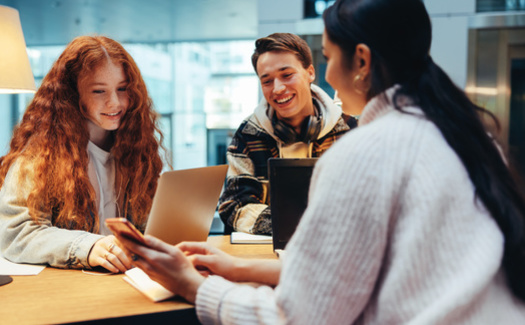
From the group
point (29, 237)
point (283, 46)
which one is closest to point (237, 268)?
point (29, 237)

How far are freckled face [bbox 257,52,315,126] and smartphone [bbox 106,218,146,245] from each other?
136 centimetres

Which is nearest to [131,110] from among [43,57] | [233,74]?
[233,74]

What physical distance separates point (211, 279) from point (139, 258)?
182 mm

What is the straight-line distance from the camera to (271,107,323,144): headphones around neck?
222cm

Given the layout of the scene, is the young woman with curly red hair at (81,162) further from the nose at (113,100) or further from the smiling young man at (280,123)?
the smiling young man at (280,123)

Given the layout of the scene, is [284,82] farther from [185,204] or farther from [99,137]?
[185,204]

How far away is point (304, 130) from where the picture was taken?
230 cm

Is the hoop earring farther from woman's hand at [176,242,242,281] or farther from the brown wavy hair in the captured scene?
the brown wavy hair

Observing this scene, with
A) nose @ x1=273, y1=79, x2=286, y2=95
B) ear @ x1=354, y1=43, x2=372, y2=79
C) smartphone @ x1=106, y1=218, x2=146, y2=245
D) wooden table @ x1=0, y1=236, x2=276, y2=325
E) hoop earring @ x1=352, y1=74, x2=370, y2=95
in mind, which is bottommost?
wooden table @ x1=0, y1=236, x2=276, y2=325

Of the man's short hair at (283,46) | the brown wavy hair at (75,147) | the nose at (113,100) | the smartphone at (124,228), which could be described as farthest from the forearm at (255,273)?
the man's short hair at (283,46)

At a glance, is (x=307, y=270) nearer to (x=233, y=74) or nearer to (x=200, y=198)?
(x=200, y=198)

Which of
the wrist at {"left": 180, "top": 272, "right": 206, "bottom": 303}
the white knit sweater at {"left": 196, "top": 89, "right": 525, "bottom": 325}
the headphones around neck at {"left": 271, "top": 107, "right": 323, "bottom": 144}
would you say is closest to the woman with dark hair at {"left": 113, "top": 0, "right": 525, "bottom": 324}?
the white knit sweater at {"left": 196, "top": 89, "right": 525, "bottom": 325}

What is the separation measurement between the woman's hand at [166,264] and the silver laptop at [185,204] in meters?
0.16

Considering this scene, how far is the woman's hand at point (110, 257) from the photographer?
1361 millimetres
